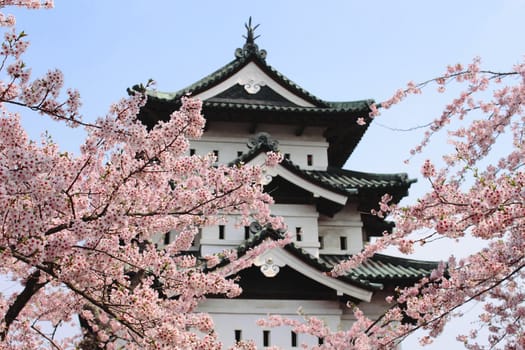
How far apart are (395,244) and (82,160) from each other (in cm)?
359

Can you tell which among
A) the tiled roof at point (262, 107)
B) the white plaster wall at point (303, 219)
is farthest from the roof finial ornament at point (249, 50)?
the white plaster wall at point (303, 219)

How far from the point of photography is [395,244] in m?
6.20

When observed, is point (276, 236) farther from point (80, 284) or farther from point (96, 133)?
point (96, 133)

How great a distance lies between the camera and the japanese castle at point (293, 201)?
12.1 m

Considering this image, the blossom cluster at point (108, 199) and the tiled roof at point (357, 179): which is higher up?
the tiled roof at point (357, 179)

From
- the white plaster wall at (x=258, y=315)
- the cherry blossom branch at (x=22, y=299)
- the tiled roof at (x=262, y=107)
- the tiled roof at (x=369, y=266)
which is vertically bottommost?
the cherry blossom branch at (x=22, y=299)

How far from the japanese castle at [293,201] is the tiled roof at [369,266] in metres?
0.02

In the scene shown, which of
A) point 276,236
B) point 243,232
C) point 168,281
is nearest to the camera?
point 168,281

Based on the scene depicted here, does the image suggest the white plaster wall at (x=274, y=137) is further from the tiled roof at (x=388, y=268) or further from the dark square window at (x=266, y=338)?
the dark square window at (x=266, y=338)

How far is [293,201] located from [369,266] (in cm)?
252

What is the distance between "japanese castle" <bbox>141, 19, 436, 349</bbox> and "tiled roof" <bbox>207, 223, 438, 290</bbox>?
23 millimetres

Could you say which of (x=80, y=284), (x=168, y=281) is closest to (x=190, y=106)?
(x=168, y=281)

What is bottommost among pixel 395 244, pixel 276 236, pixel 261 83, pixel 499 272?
pixel 499 272

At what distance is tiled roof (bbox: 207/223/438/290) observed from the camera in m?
11.7
